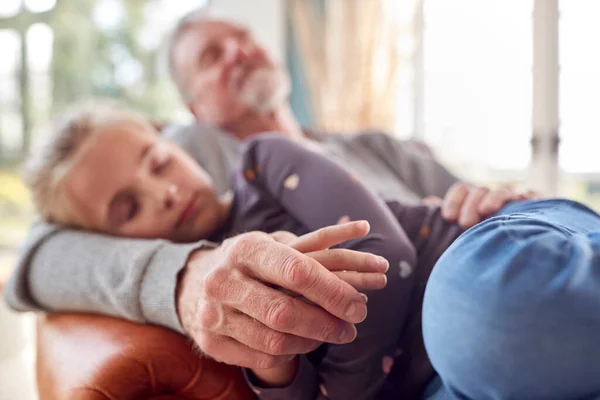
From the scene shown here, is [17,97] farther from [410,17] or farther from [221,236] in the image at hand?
[221,236]

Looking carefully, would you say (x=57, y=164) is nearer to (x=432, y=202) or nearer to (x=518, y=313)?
(x=432, y=202)

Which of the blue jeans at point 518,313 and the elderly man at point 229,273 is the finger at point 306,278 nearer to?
the elderly man at point 229,273

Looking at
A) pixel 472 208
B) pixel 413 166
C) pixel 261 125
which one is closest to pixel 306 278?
pixel 472 208

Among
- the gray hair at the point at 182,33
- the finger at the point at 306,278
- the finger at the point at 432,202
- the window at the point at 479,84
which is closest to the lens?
the finger at the point at 306,278

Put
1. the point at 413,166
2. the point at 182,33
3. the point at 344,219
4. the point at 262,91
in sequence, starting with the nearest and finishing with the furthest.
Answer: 1. the point at 344,219
2. the point at 413,166
3. the point at 262,91
4. the point at 182,33

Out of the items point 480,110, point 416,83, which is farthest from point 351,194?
point 416,83

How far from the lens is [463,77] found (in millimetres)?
3186

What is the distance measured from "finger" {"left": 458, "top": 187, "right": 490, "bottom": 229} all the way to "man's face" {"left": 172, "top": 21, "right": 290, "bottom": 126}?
111 centimetres

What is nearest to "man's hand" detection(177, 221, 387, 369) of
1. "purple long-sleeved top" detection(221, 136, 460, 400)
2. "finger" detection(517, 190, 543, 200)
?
"purple long-sleeved top" detection(221, 136, 460, 400)

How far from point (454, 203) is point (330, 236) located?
35 cm

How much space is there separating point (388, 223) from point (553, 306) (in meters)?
0.41

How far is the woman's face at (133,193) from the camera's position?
41.0 inches

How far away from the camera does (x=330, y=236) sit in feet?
2.16

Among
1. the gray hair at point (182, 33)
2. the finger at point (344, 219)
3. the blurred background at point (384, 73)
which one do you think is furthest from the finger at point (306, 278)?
the gray hair at point (182, 33)
